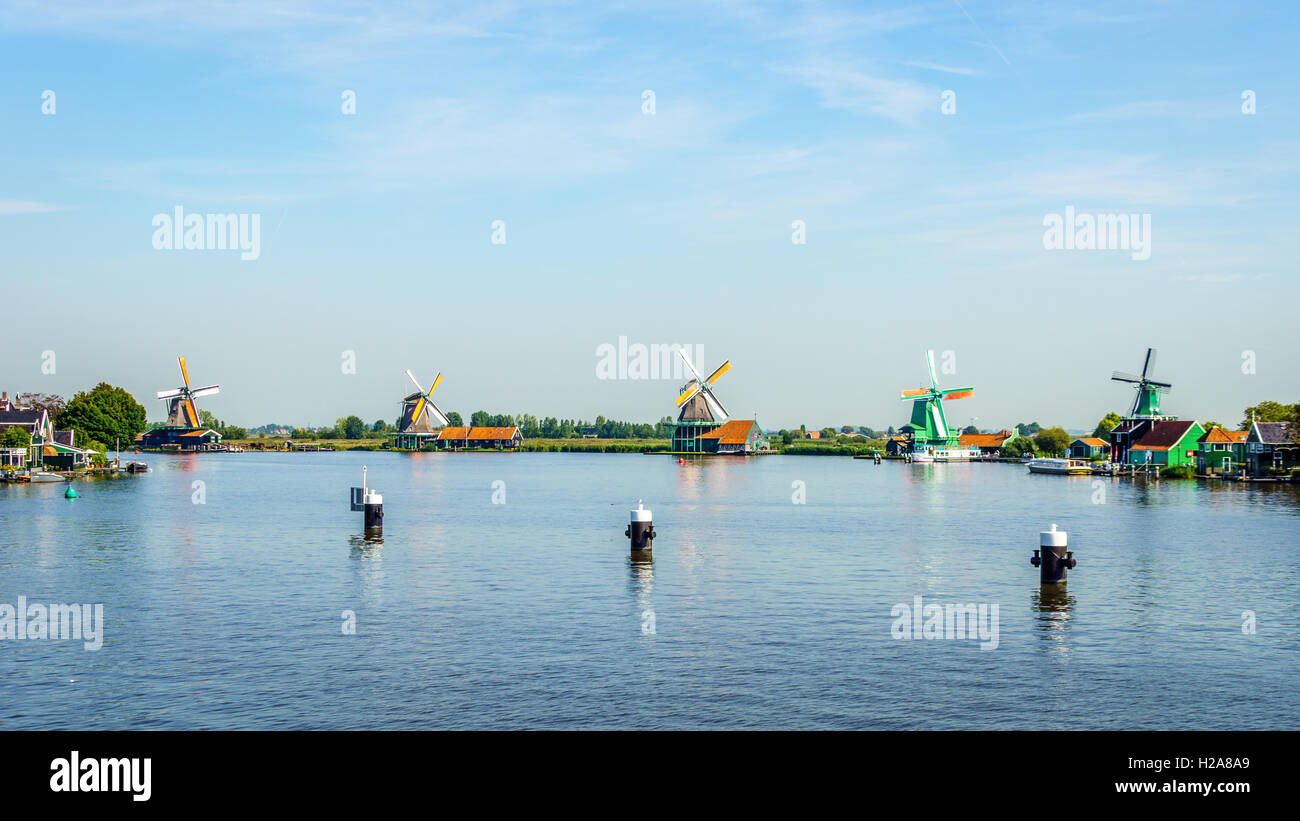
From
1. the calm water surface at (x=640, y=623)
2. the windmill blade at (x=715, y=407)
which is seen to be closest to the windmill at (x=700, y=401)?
the windmill blade at (x=715, y=407)

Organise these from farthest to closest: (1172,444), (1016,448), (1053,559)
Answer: (1016,448) < (1172,444) < (1053,559)

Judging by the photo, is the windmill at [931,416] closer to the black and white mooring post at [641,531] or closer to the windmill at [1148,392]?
the windmill at [1148,392]

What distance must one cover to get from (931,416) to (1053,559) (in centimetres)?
14476

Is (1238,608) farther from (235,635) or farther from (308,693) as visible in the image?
(235,635)

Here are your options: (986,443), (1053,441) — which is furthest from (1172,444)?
(986,443)

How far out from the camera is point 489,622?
29.0 meters

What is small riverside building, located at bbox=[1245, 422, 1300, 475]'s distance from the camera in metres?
106

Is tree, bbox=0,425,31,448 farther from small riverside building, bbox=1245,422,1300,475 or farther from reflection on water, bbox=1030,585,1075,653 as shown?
small riverside building, bbox=1245,422,1300,475

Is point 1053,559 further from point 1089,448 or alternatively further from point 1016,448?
point 1016,448

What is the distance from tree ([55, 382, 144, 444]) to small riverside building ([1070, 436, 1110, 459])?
470ft

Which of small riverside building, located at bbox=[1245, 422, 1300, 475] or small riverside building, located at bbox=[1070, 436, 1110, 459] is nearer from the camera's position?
small riverside building, located at bbox=[1245, 422, 1300, 475]

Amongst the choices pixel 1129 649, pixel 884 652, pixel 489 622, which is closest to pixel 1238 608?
pixel 1129 649

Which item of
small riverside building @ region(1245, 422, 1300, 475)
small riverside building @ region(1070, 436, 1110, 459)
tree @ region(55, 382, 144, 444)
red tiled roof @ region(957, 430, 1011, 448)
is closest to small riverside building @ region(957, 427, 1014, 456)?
red tiled roof @ region(957, 430, 1011, 448)

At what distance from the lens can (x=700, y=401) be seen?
195 meters
